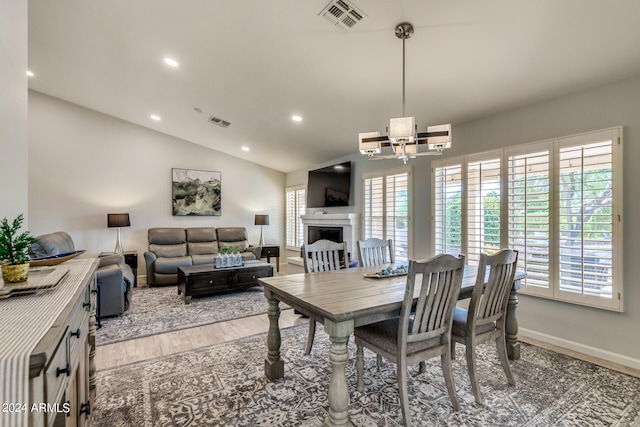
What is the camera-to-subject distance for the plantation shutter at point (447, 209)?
3816 millimetres

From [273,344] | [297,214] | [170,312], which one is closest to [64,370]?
[273,344]

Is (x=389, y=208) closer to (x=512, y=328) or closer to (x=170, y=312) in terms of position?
(x=512, y=328)

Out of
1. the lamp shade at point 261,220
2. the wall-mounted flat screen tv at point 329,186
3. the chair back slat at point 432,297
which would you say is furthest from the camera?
the lamp shade at point 261,220

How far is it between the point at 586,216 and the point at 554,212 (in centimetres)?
24

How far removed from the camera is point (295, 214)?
24.4ft

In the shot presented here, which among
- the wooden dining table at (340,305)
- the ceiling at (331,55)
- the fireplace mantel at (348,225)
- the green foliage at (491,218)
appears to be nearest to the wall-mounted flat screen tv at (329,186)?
the fireplace mantel at (348,225)

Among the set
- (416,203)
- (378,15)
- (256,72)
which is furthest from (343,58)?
(416,203)

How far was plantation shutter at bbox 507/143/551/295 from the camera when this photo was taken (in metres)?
3.06

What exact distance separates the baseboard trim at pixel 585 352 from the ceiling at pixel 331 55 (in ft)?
7.82

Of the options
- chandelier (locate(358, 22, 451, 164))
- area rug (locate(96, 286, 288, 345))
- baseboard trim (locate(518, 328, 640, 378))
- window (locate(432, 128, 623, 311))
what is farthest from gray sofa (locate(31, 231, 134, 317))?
baseboard trim (locate(518, 328, 640, 378))

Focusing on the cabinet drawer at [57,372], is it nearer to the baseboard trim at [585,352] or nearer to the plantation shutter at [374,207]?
the baseboard trim at [585,352]

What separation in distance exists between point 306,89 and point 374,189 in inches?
82.7

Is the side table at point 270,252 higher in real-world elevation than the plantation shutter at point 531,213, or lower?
lower

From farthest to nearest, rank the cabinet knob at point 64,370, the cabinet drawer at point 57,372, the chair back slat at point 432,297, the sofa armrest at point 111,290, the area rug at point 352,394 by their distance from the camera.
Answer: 1. the sofa armrest at point 111,290
2. the area rug at point 352,394
3. the chair back slat at point 432,297
4. the cabinet knob at point 64,370
5. the cabinet drawer at point 57,372
